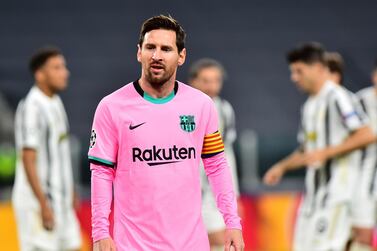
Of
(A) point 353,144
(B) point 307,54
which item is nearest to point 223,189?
(A) point 353,144

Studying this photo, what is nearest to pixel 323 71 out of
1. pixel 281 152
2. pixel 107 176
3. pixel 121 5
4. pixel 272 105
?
pixel 107 176

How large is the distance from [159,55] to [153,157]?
0.42 meters

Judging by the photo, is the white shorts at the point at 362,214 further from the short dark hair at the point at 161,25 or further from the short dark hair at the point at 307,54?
the short dark hair at the point at 161,25

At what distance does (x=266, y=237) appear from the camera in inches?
415

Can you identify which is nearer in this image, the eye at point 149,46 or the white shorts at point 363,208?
the eye at point 149,46

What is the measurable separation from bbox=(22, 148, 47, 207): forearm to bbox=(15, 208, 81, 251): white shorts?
0.76 ft

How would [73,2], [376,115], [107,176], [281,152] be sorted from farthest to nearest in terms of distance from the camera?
[73,2] → [281,152] → [376,115] → [107,176]

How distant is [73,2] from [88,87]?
190 centimetres

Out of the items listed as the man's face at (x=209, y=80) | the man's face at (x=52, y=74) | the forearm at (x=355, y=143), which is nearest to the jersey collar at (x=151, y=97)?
the forearm at (x=355, y=143)

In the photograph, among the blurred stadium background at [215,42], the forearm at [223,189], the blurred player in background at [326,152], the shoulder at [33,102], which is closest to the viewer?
the forearm at [223,189]

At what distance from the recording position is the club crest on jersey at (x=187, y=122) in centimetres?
392

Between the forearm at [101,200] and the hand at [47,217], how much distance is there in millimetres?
3116

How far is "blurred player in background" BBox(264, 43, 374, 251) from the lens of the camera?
658 centimetres

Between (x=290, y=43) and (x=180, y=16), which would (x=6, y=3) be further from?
(x=290, y=43)
